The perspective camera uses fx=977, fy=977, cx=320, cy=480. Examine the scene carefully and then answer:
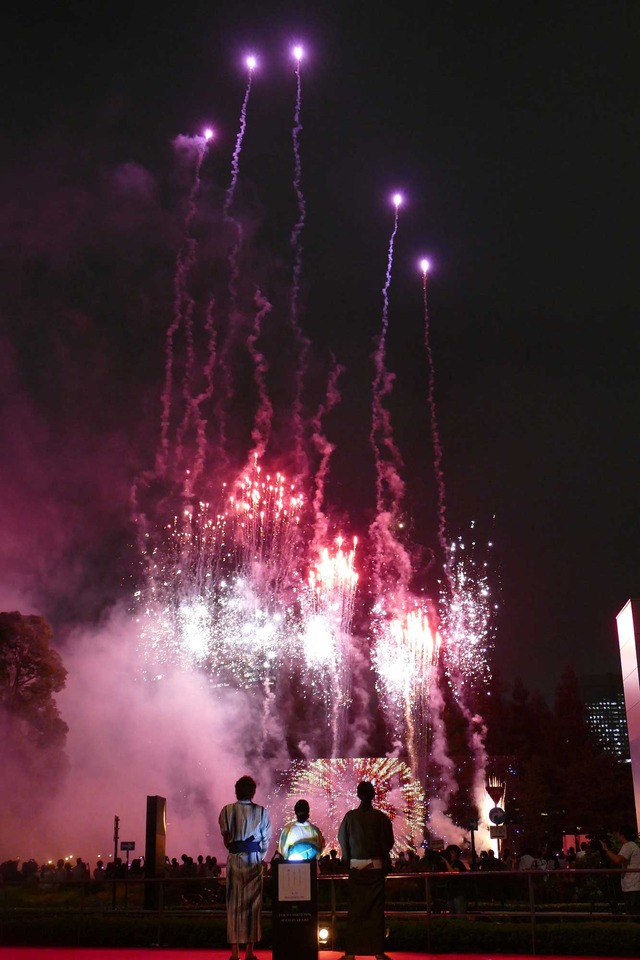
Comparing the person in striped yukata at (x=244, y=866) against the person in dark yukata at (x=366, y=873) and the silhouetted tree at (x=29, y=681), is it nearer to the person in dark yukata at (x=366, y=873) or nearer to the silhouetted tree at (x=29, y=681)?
the person in dark yukata at (x=366, y=873)

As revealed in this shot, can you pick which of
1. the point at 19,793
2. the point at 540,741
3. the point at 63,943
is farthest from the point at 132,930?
the point at 540,741

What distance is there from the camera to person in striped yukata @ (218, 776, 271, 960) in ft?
29.1

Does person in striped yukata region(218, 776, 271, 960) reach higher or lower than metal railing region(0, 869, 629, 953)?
higher

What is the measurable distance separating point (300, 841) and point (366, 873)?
657mm

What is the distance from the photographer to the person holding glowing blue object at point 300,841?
8.88m

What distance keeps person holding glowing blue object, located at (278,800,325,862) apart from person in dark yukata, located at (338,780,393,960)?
0.27 metres

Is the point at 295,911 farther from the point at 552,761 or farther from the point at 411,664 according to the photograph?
the point at 552,761

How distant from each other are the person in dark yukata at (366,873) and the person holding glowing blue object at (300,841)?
269 mm

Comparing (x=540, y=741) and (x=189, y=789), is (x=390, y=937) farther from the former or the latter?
(x=540, y=741)

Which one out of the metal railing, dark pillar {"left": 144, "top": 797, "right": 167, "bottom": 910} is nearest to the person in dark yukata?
the metal railing

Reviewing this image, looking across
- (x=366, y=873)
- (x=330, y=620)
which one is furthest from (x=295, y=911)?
(x=330, y=620)

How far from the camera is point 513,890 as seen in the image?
18531 millimetres

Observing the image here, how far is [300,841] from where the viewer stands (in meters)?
8.92

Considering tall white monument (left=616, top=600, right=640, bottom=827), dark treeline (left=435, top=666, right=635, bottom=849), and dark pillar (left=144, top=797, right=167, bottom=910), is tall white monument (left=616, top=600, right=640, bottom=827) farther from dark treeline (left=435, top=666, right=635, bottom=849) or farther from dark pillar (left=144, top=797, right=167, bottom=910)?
dark treeline (left=435, top=666, right=635, bottom=849)
